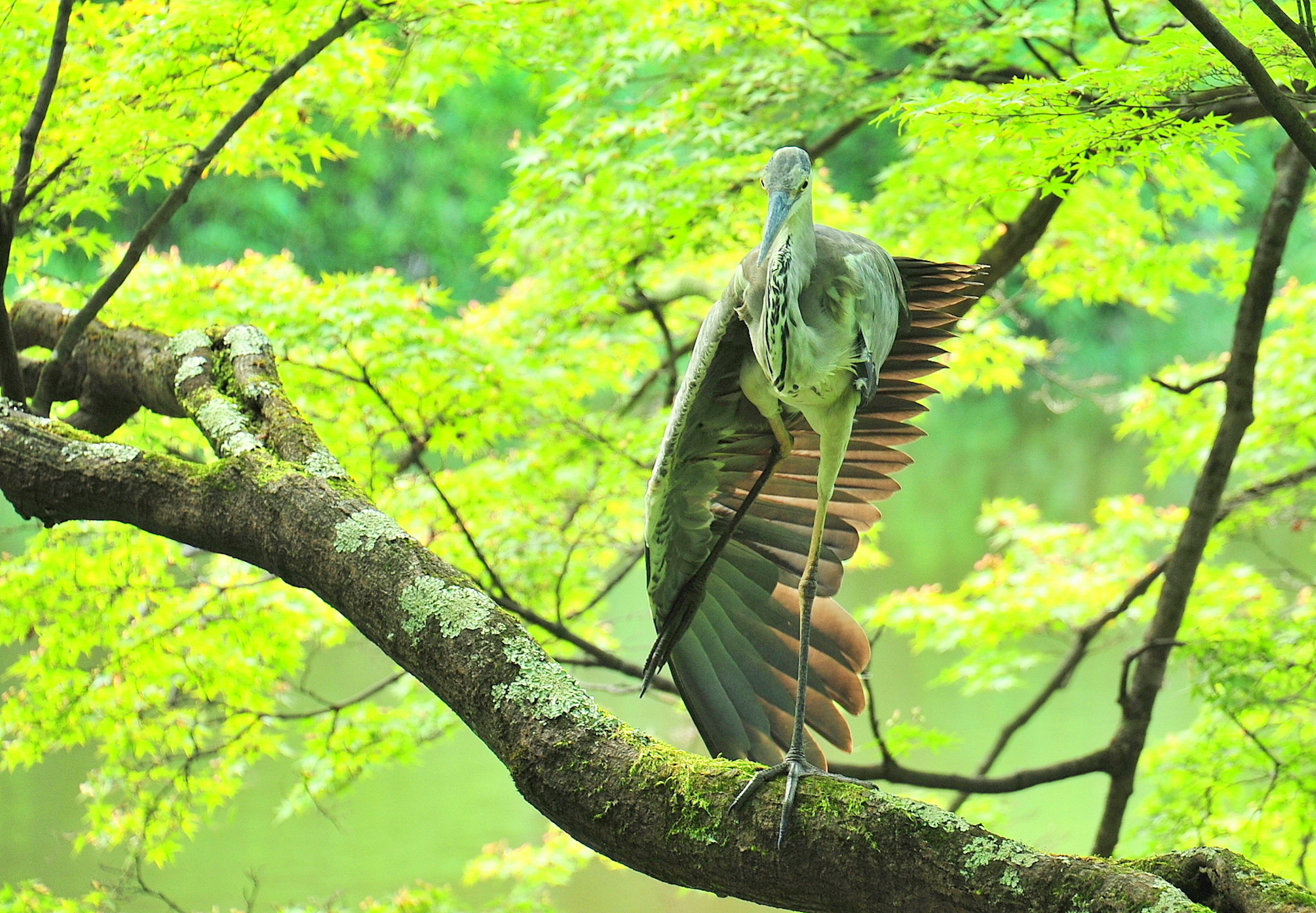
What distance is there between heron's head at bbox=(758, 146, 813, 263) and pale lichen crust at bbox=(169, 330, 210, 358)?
1.13 m

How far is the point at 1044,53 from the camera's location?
3.49 meters

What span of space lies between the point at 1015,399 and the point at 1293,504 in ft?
45.7

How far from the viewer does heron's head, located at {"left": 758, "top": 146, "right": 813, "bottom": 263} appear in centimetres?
146

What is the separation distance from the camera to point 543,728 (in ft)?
3.83

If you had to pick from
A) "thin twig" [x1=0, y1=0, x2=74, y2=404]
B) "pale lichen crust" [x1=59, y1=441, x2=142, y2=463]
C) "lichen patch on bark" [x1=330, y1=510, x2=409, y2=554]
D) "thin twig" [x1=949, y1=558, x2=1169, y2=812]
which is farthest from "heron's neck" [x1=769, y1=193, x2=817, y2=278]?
"thin twig" [x1=949, y1=558, x2=1169, y2=812]

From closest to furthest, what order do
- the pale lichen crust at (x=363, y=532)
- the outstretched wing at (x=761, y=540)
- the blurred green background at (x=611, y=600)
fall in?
the pale lichen crust at (x=363, y=532), the outstretched wing at (x=761, y=540), the blurred green background at (x=611, y=600)

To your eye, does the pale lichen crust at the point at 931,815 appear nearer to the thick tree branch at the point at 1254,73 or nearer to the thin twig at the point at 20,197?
the thick tree branch at the point at 1254,73

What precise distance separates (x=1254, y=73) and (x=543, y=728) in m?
1.05

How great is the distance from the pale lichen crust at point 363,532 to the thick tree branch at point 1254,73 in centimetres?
108

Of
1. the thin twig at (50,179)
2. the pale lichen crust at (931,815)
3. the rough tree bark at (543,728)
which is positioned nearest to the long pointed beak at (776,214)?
the rough tree bark at (543,728)

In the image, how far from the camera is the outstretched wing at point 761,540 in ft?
5.78

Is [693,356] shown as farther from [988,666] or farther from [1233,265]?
[1233,265]

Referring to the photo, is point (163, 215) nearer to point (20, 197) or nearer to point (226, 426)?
point (20, 197)

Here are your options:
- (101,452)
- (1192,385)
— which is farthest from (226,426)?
(1192,385)
